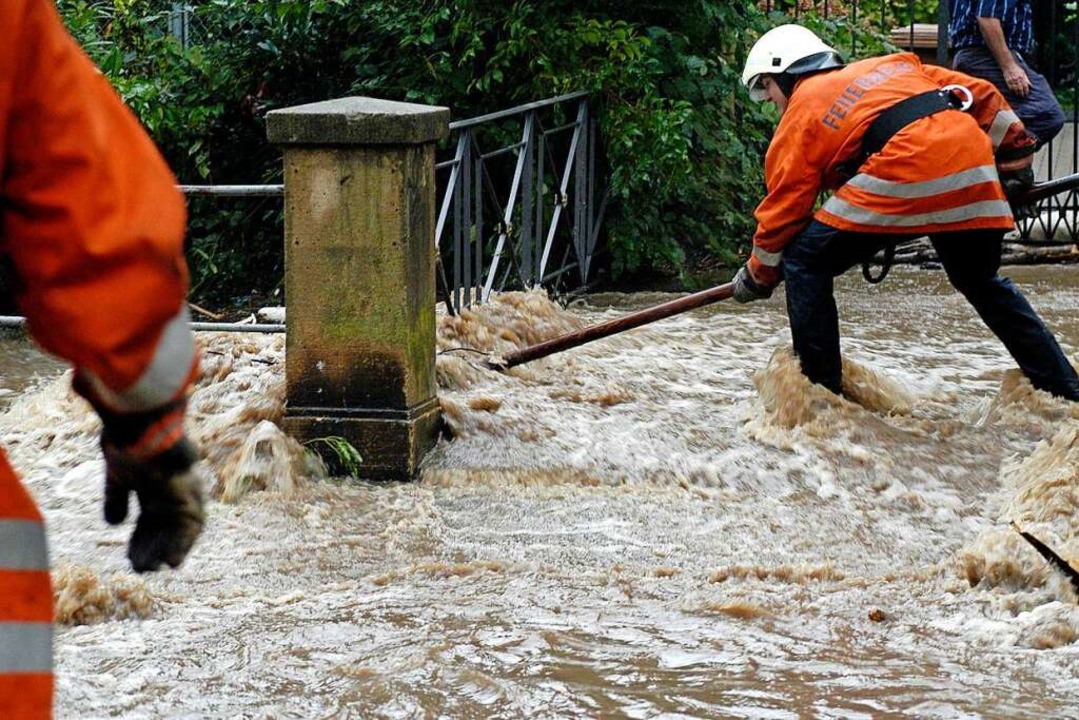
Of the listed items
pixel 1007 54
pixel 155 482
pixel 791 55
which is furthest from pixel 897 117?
pixel 155 482

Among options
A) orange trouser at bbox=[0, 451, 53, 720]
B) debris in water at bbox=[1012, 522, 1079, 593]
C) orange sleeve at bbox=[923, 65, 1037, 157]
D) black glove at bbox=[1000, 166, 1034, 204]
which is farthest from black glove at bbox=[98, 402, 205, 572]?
black glove at bbox=[1000, 166, 1034, 204]

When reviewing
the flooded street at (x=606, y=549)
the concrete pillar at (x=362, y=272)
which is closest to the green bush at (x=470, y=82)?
the flooded street at (x=606, y=549)

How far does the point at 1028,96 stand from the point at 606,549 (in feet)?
14.9

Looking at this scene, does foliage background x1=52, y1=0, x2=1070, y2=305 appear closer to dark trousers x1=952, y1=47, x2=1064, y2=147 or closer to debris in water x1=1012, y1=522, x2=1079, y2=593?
dark trousers x1=952, y1=47, x2=1064, y2=147

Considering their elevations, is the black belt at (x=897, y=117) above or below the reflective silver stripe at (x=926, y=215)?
above

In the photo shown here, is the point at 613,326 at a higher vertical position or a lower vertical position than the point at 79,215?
lower

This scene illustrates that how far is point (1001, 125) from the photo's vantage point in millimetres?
6504

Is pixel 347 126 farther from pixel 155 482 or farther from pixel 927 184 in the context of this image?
pixel 155 482

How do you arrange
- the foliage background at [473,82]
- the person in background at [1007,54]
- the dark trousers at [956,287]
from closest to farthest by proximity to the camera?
the dark trousers at [956,287] → the person in background at [1007,54] → the foliage background at [473,82]

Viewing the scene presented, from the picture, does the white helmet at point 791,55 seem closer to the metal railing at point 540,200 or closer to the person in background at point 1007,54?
the metal railing at point 540,200

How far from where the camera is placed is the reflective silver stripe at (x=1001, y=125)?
21.3 ft

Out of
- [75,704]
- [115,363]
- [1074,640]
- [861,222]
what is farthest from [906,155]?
[115,363]

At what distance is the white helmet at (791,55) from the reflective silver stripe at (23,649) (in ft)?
16.5

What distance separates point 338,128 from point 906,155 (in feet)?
6.74
